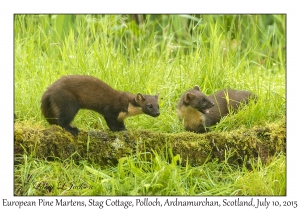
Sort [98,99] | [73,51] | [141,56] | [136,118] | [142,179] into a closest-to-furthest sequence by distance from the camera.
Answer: [142,179]
[98,99]
[136,118]
[73,51]
[141,56]

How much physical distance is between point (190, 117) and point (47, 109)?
1887mm

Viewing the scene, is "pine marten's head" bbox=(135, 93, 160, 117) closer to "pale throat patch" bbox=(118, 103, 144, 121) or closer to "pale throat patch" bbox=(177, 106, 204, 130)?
"pale throat patch" bbox=(118, 103, 144, 121)

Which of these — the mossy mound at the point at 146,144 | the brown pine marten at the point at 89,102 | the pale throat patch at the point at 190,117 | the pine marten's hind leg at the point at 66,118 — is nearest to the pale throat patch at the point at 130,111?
the brown pine marten at the point at 89,102

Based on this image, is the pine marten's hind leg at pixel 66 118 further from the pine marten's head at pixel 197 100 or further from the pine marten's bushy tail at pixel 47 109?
the pine marten's head at pixel 197 100

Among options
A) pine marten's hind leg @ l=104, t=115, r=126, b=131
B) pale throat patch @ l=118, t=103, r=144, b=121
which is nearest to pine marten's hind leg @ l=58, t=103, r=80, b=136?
pine marten's hind leg @ l=104, t=115, r=126, b=131

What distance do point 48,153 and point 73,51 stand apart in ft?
6.33

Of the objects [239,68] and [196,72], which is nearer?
[196,72]

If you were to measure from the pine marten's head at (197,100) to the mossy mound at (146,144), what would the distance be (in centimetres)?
77

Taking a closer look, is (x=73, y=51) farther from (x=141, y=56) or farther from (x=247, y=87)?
(x=247, y=87)

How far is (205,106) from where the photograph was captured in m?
6.75

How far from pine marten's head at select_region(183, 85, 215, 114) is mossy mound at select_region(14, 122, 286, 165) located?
30.3 inches

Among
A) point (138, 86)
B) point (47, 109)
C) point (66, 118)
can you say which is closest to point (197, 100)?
point (138, 86)

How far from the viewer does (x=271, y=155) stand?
6023 millimetres

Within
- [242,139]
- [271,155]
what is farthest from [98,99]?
[271,155]
